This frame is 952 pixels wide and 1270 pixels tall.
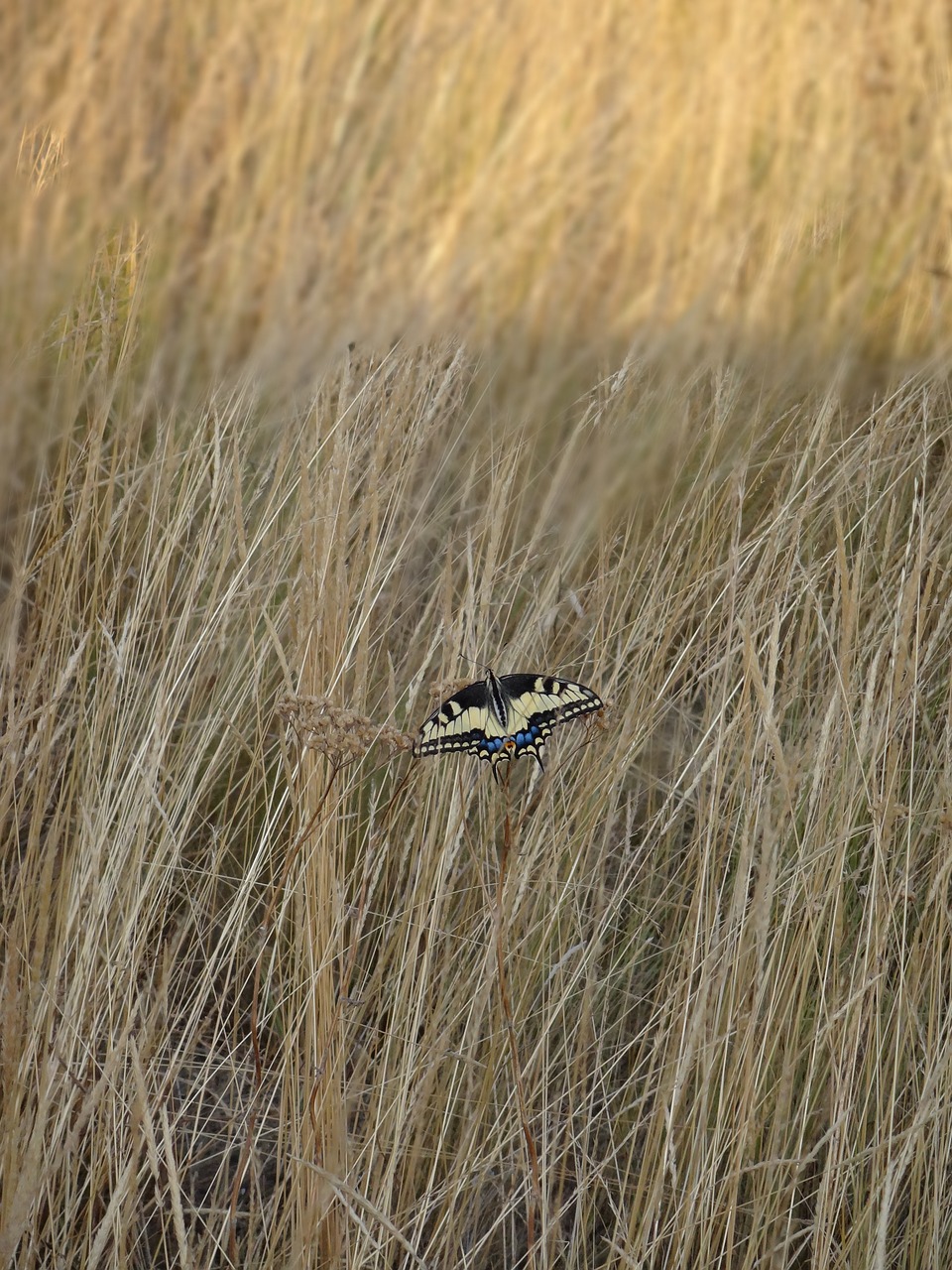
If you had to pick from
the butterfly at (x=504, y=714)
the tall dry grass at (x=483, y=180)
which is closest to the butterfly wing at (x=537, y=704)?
the butterfly at (x=504, y=714)

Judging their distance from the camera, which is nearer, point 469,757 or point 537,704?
point 537,704

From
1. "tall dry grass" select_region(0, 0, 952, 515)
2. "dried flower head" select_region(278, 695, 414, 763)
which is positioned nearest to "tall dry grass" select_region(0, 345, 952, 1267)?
"dried flower head" select_region(278, 695, 414, 763)

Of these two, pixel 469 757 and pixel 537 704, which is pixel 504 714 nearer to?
→ pixel 537 704

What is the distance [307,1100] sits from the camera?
5.46 feet

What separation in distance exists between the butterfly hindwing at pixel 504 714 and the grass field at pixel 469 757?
0.06m

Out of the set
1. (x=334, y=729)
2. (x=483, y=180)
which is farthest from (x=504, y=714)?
(x=483, y=180)

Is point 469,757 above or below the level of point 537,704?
below

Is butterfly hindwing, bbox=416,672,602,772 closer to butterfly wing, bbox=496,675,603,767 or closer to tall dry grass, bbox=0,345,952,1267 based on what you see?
butterfly wing, bbox=496,675,603,767

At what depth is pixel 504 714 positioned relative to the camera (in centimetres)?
168

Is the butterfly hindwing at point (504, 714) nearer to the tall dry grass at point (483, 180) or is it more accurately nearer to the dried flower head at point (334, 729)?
the dried flower head at point (334, 729)

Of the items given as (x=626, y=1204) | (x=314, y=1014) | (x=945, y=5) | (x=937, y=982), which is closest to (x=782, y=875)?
(x=937, y=982)

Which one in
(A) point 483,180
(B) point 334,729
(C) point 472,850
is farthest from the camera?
(A) point 483,180

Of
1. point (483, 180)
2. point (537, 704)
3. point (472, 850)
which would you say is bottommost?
point (472, 850)

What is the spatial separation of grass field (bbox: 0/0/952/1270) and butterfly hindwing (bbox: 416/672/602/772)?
0.06 m
